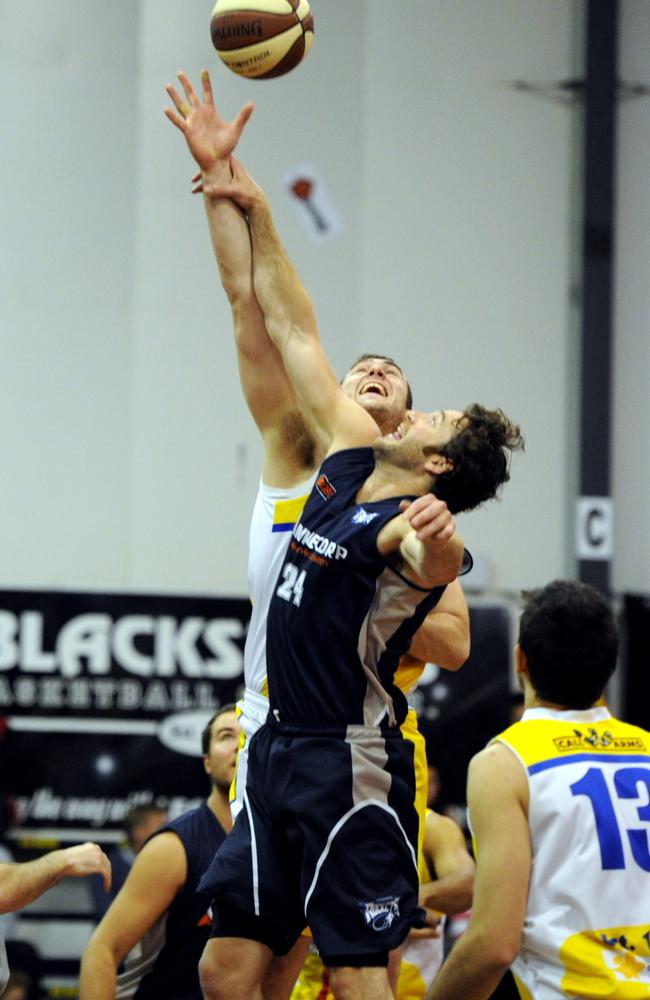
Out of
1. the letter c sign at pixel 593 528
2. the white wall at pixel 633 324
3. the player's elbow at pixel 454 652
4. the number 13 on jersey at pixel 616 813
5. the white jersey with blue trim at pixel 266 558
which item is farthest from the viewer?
the white wall at pixel 633 324

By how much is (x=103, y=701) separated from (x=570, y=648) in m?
6.07

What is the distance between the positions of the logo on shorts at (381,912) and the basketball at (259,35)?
271cm

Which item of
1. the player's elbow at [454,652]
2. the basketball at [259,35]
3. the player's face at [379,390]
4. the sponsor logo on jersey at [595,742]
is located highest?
the basketball at [259,35]

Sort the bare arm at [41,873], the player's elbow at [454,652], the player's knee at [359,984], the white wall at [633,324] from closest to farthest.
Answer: the player's knee at [359,984] → the bare arm at [41,873] → the player's elbow at [454,652] → the white wall at [633,324]

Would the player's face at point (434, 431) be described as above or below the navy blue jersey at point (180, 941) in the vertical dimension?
above

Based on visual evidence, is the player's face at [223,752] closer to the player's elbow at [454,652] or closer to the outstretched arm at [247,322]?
the player's elbow at [454,652]

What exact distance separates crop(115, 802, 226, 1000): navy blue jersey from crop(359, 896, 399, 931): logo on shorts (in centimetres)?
172

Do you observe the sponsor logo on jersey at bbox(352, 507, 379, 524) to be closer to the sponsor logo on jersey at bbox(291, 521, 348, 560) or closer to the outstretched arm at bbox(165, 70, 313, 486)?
the sponsor logo on jersey at bbox(291, 521, 348, 560)

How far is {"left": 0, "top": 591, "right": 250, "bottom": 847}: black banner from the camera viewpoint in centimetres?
930

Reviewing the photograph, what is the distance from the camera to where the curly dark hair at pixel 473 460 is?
371cm

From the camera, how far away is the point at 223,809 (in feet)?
17.1

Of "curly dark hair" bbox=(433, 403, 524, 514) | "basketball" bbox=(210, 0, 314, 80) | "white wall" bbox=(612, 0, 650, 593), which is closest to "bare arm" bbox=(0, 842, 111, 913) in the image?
"curly dark hair" bbox=(433, 403, 524, 514)

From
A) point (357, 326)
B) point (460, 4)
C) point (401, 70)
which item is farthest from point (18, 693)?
point (460, 4)

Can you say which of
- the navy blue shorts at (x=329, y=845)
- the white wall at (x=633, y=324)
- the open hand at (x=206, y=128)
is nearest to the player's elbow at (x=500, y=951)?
the navy blue shorts at (x=329, y=845)
